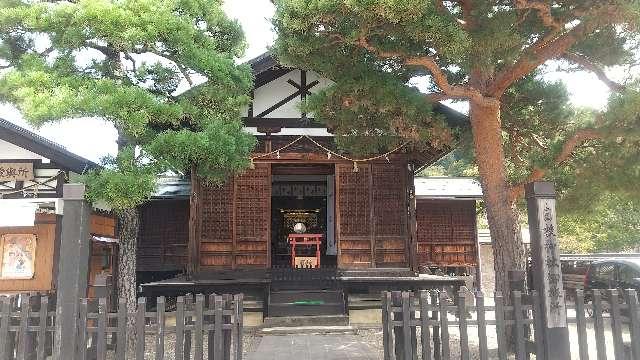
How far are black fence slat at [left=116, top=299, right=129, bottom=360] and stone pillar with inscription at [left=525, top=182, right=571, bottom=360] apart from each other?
508 cm

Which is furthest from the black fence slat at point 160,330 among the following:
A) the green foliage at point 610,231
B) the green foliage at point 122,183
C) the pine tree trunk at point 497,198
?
the green foliage at point 610,231

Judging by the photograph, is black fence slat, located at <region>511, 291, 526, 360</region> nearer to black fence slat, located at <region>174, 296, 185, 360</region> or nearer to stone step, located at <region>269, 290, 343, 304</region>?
black fence slat, located at <region>174, 296, 185, 360</region>

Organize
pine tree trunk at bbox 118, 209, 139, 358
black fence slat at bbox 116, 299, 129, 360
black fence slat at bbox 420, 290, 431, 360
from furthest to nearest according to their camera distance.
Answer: pine tree trunk at bbox 118, 209, 139, 358, black fence slat at bbox 420, 290, 431, 360, black fence slat at bbox 116, 299, 129, 360

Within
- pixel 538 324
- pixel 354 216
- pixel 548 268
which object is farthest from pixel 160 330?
pixel 354 216

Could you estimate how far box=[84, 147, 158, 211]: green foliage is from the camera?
22.8ft

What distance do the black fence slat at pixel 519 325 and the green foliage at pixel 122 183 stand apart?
5.49 meters

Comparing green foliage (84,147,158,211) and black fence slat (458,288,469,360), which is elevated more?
green foliage (84,147,158,211)

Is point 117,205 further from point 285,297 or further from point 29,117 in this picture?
point 285,297

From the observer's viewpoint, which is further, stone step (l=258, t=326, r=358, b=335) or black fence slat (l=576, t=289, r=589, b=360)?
stone step (l=258, t=326, r=358, b=335)

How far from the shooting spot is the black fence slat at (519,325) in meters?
5.55

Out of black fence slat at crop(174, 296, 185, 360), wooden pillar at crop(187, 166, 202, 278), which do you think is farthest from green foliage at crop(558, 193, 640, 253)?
black fence slat at crop(174, 296, 185, 360)

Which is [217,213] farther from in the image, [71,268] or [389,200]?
[71,268]

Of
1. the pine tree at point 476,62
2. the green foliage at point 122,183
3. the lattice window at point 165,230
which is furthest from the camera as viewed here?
the lattice window at point 165,230

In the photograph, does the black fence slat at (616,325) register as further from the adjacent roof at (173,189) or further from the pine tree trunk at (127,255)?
the adjacent roof at (173,189)
